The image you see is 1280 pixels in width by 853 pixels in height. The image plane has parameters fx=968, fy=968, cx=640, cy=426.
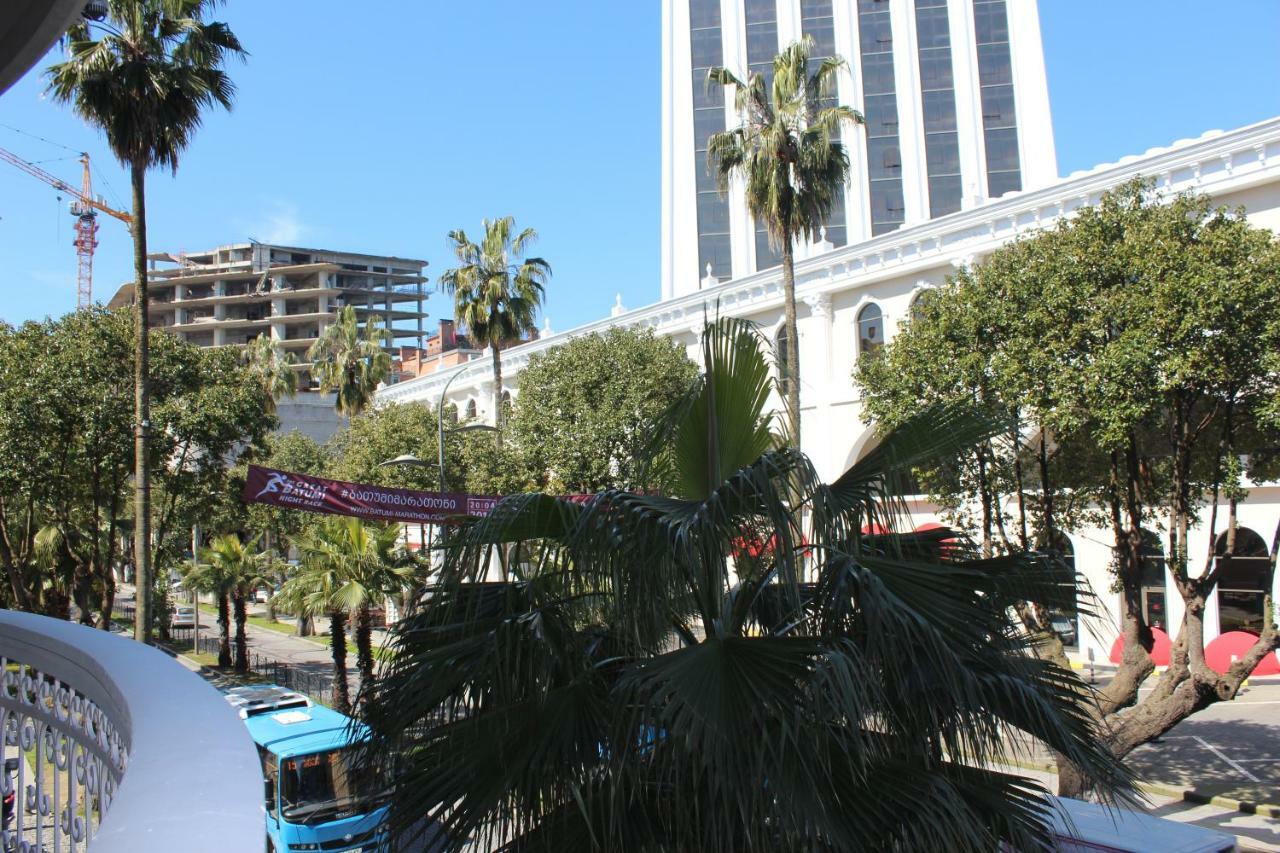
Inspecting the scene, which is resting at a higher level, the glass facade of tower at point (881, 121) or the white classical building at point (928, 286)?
the glass facade of tower at point (881, 121)

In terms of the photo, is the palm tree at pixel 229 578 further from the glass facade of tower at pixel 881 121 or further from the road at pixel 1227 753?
the glass facade of tower at pixel 881 121

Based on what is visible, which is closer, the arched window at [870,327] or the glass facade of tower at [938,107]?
the arched window at [870,327]

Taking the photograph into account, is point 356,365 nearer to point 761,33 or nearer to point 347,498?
point 347,498

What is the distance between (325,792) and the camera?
43.2 ft

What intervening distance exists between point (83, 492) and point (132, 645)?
2445 cm

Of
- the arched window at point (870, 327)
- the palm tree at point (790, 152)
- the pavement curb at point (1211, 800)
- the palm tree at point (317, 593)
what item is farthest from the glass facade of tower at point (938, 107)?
the palm tree at point (317, 593)

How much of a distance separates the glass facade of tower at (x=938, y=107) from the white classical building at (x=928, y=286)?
27.5 metres

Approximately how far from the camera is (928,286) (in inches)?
998

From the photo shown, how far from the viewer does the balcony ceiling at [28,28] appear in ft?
16.4

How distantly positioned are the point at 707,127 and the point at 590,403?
125 feet

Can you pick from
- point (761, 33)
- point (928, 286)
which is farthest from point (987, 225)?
point (761, 33)

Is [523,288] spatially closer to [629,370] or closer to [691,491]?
[629,370]

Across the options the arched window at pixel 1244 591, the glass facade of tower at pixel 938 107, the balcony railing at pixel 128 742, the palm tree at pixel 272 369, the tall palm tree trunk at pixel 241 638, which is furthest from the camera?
the glass facade of tower at pixel 938 107

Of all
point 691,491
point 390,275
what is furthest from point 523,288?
point 390,275
